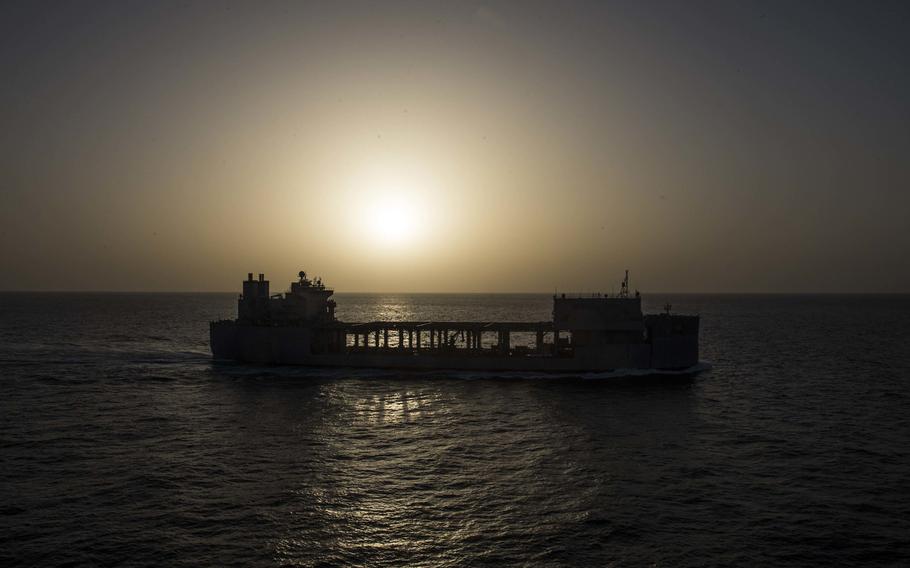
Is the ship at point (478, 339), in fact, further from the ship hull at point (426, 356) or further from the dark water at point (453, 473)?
the dark water at point (453, 473)

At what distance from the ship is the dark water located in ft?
16.7

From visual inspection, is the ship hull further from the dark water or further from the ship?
the dark water

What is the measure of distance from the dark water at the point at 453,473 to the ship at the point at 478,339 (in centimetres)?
508

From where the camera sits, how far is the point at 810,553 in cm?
2223

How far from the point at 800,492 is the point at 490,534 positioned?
1646 centimetres

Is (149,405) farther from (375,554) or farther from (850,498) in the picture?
(850,498)

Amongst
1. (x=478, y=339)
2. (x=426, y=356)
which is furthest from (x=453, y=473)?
(x=478, y=339)

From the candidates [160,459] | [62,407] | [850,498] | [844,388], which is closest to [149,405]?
[62,407]

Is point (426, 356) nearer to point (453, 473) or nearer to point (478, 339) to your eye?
point (478, 339)

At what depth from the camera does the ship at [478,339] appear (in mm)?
64125

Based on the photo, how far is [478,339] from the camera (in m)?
73.5

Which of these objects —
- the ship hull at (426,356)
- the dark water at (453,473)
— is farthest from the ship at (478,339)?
the dark water at (453,473)

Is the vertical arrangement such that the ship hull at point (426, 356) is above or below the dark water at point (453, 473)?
above

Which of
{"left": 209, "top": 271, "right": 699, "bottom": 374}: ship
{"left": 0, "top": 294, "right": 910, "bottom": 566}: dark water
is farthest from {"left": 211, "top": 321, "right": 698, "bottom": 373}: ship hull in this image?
{"left": 0, "top": 294, "right": 910, "bottom": 566}: dark water
